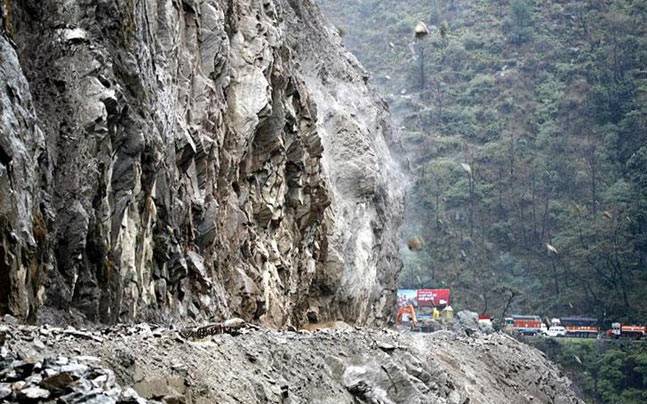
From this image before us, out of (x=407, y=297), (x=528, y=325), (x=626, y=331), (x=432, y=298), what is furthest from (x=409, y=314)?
(x=626, y=331)

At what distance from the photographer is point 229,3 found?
32469mm

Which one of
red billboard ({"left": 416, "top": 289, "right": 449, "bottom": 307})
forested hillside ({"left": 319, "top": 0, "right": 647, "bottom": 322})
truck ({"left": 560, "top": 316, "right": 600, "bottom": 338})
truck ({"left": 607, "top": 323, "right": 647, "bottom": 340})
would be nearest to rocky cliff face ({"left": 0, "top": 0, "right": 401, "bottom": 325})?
truck ({"left": 560, "top": 316, "right": 600, "bottom": 338})

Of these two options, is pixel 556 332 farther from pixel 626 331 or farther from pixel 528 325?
pixel 626 331

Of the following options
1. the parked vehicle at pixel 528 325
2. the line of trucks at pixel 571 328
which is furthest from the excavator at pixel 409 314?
the parked vehicle at pixel 528 325

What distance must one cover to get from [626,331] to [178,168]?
74220 millimetres

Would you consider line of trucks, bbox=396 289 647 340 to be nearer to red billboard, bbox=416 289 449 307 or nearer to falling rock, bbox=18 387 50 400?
red billboard, bbox=416 289 449 307

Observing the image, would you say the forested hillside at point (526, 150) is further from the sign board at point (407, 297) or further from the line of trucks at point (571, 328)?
the sign board at point (407, 297)

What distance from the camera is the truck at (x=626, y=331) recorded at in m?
91.1

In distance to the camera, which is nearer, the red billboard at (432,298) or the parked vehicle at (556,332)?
the parked vehicle at (556,332)

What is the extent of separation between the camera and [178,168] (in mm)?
26344

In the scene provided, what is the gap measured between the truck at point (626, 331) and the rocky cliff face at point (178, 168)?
160 ft

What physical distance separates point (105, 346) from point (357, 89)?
3983cm

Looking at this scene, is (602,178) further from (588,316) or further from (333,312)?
(333,312)

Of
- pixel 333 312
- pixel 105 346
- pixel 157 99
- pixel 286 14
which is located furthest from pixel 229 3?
pixel 105 346
